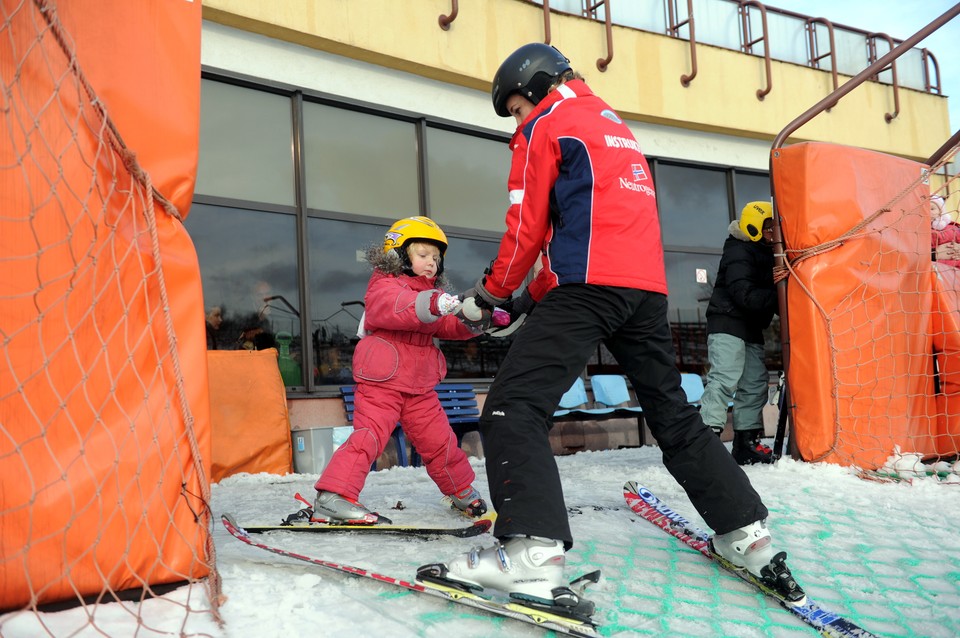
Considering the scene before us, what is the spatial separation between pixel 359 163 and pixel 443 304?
4628mm

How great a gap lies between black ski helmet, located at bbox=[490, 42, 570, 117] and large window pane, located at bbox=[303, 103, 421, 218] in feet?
15.8

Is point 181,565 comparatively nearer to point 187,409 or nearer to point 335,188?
point 187,409

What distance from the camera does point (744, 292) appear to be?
5.32m

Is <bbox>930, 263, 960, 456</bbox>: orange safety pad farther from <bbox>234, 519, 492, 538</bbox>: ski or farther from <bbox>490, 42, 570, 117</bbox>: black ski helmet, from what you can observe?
<bbox>490, 42, 570, 117</bbox>: black ski helmet

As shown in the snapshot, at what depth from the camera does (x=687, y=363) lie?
9.95 metres

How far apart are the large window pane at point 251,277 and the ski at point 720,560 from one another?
13.5 ft

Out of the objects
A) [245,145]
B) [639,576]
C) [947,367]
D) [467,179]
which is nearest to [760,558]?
[639,576]

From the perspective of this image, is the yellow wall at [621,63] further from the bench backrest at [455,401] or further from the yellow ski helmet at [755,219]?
the yellow ski helmet at [755,219]

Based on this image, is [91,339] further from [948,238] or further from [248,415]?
[948,238]

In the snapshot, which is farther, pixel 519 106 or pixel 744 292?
pixel 744 292

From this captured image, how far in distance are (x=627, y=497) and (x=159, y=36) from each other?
2650 mm

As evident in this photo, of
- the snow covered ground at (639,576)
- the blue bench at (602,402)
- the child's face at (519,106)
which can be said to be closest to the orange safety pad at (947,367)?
the snow covered ground at (639,576)

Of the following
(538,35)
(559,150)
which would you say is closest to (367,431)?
(559,150)

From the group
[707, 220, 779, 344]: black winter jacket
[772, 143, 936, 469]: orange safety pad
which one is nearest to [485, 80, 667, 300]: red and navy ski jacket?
[772, 143, 936, 469]: orange safety pad
